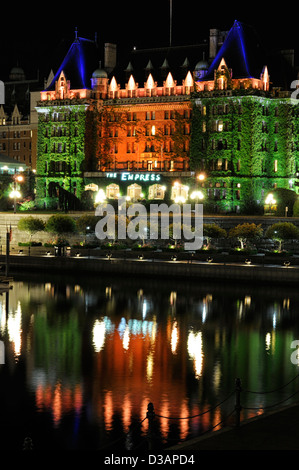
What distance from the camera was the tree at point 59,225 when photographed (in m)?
89.2

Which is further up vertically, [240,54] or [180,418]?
[240,54]

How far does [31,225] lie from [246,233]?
2329 cm

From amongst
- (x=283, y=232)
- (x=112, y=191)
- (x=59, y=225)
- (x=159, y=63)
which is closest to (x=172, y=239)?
(x=59, y=225)

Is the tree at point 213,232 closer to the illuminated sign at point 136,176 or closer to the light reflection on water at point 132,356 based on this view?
the light reflection on water at point 132,356

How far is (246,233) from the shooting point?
262 feet

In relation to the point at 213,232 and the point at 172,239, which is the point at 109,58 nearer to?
the point at 172,239

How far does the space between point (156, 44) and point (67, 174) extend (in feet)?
78.2

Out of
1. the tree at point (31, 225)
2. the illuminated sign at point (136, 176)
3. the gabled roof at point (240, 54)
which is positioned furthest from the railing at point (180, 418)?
the gabled roof at point (240, 54)

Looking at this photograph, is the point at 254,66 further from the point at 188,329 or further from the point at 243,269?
the point at 188,329

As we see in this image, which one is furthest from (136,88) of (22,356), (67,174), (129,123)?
(22,356)

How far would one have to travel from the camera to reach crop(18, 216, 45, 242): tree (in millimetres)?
89688

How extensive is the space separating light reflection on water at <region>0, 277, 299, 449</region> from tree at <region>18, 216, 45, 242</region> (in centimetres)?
1860

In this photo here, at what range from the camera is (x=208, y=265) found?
70.9 metres

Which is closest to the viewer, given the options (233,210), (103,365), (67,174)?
(103,365)
